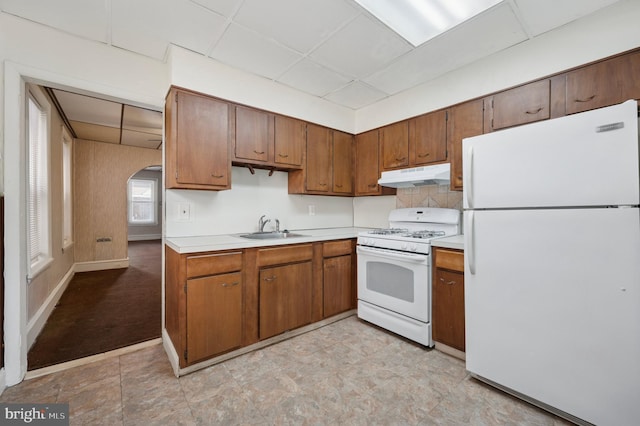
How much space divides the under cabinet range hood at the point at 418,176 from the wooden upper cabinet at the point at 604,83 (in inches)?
36.7

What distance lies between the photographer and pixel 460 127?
8.27 feet

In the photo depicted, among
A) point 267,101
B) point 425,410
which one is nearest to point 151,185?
point 267,101

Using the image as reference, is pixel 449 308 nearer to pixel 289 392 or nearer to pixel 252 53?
pixel 289 392

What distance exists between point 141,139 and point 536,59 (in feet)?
19.5

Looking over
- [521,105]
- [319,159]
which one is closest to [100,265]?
[319,159]

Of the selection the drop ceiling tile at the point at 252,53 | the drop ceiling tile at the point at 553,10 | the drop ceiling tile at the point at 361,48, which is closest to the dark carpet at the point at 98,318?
the drop ceiling tile at the point at 252,53

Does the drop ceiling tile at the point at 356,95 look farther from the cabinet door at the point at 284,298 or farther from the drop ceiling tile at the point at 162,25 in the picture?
the cabinet door at the point at 284,298

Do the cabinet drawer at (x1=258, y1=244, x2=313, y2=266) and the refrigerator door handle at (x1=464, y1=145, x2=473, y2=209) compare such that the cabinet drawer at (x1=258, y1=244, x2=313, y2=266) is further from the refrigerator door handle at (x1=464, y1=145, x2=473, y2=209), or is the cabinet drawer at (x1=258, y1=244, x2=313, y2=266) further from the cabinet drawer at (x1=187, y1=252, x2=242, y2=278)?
the refrigerator door handle at (x1=464, y1=145, x2=473, y2=209)

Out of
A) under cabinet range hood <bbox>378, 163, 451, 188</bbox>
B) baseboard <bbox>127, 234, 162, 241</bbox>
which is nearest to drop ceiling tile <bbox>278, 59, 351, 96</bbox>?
under cabinet range hood <bbox>378, 163, 451, 188</bbox>

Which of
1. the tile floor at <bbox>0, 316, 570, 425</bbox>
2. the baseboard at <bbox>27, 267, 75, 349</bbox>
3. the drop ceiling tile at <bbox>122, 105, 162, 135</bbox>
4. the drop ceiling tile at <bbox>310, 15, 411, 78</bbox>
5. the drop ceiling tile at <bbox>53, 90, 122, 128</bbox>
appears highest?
the drop ceiling tile at <bbox>53, 90, 122, 128</bbox>

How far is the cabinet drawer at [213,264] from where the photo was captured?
77.5 inches

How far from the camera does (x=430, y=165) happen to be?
8.98 ft

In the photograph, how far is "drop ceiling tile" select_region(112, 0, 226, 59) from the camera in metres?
1.81

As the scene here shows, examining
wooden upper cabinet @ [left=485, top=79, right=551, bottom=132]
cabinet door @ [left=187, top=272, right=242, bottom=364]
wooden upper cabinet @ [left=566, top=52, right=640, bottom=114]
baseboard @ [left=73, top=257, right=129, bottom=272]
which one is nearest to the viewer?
wooden upper cabinet @ [left=566, top=52, right=640, bottom=114]
